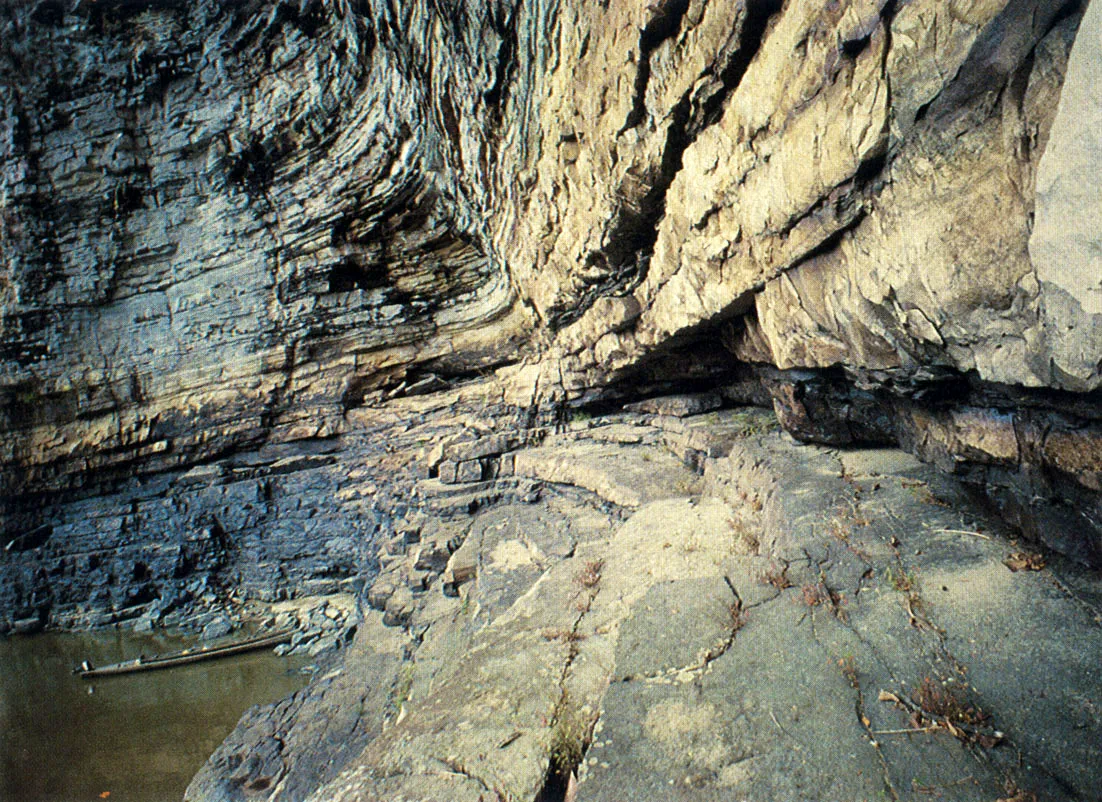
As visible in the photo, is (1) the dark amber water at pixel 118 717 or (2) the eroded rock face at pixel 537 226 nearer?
(2) the eroded rock face at pixel 537 226

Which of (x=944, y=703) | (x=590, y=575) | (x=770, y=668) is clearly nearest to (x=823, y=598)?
(x=770, y=668)

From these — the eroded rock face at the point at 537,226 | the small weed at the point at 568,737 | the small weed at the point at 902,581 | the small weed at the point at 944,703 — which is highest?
the eroded rock face at the point at 537,226

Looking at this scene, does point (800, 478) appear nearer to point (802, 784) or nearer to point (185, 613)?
point (802, 784)

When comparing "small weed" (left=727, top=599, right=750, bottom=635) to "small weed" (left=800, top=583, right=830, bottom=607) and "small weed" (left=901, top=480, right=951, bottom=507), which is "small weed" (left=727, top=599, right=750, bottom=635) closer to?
"small weed" (left=800, top=583, right=830, bottom=607)

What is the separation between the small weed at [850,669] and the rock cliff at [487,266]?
4.52 feet

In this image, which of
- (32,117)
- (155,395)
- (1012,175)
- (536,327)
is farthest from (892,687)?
(32,117)

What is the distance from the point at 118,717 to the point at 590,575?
10984 millimetres

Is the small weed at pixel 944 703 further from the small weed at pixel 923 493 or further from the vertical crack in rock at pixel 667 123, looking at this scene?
the vertical crack in rock at pixel 667 123

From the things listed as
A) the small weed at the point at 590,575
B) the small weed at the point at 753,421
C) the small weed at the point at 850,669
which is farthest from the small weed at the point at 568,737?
the small weed at the point at 753,421

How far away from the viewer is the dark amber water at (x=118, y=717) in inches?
315

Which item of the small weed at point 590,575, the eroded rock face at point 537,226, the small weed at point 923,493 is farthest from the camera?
the small weed at point 590,575

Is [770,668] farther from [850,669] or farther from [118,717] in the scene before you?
[118,717]

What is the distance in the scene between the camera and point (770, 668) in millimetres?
3156

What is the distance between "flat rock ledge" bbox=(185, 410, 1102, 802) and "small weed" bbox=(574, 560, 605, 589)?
25 mm
